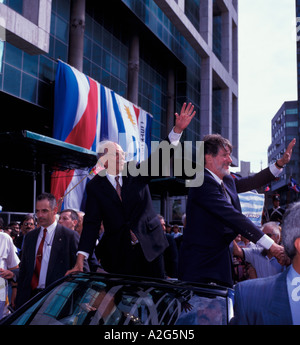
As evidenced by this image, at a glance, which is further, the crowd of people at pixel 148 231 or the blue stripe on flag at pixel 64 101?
the blue stripe on flag at pixel 64 101

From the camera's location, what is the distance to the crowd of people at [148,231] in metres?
3.44

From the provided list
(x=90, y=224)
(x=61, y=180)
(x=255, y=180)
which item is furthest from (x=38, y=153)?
(x=255, y=180)

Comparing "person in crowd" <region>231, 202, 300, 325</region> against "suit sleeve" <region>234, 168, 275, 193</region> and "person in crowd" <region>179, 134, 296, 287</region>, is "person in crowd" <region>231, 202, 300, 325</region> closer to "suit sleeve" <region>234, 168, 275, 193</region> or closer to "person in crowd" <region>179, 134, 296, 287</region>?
"person in crowd" <region>179, 134, 296, 287</region>

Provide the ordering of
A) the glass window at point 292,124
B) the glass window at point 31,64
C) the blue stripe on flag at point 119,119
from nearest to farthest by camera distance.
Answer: the glass window at point 31,64 → the blue stripe on flag at point 119,119 → the glass window at point 292,124

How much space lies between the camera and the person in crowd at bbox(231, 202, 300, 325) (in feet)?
5.91

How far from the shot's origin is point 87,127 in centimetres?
1792

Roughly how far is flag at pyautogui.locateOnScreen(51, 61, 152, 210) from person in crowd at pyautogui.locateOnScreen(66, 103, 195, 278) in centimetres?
1102

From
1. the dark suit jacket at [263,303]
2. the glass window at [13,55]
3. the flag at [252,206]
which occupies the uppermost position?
the glass window at [13,55]

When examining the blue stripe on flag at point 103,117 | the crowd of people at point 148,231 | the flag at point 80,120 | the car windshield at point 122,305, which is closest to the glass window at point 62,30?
the flag at point 80,120

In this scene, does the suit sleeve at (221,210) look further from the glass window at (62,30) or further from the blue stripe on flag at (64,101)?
the glass window at (62,30)

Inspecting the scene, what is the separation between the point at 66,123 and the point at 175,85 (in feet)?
62.2

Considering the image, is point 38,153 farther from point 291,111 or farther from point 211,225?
point 291,111

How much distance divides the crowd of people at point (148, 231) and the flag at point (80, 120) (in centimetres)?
1039

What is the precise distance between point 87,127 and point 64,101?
1456 millimetres
